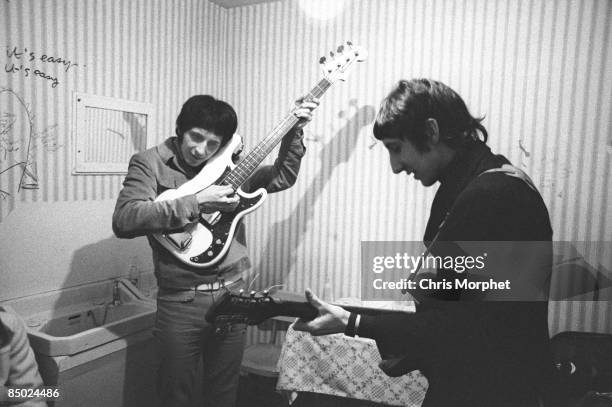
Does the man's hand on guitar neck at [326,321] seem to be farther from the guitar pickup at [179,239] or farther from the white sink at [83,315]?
the white sink at [83,315]

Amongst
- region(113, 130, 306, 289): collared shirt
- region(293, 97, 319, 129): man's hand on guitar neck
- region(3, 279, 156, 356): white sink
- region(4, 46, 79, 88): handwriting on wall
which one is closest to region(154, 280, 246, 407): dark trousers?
region(113, 130, 306, 289): collared shirt

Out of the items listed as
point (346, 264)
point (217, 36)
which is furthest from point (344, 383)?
point (217, 36)

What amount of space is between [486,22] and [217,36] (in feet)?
5.44

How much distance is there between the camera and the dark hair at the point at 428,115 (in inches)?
45.8

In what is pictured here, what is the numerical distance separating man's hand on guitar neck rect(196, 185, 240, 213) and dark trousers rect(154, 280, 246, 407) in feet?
1.18

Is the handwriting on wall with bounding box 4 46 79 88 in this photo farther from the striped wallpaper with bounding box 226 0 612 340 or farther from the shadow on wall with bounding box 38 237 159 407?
the striped wallpaper with bounding box 226 0 612 340

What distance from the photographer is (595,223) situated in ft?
6.81

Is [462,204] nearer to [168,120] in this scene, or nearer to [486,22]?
[486,22]

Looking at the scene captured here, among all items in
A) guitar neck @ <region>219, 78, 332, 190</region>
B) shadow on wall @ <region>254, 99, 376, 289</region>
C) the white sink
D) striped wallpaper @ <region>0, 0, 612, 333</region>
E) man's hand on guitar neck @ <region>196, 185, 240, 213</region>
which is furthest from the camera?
shadow on wall @ <region>254, 99, 376, 289</region>

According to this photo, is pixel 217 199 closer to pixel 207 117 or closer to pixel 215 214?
pixel 215 214

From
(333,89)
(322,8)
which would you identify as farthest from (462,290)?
(322,8)

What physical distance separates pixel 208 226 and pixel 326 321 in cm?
83

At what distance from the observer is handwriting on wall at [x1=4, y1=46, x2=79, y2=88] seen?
1.79 meters

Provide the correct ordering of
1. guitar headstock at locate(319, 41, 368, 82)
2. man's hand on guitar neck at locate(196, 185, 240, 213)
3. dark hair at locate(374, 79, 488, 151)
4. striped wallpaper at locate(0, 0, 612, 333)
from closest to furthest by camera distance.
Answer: dark hair at locate(374, 79, 488, 151), man's hand on guitar neck at locate(196, 185, 240, 213), striped wallpaper at locate(0, 0, 612, 333), guitar headstock at locate(319, 41, 368, 82)
